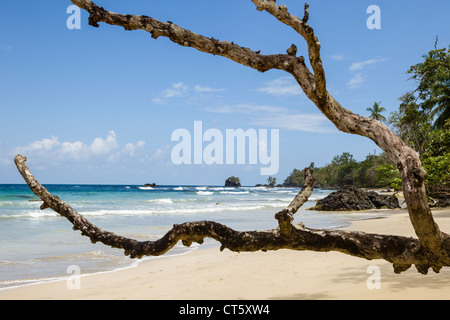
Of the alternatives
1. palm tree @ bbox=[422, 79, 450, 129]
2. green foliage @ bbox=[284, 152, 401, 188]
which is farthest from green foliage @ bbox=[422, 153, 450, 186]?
green foliage @ bbox=[284, 152, 401, 188]

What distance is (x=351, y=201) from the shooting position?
30.0 m

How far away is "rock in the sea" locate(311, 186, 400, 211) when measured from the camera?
96.4 ft

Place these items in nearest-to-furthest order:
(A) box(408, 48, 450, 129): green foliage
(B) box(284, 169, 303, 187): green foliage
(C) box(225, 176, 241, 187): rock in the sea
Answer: (A) box(408, 48, 450, 129): green foliage, (C) box(225, 176, 241, 187): rock in the sea, (B) box(284, 169, 303, 187): green foliage

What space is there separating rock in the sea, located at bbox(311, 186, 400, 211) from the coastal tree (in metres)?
26.7

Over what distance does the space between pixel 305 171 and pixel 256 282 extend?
3.40 metres

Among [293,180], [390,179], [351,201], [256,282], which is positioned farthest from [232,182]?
[256,282]

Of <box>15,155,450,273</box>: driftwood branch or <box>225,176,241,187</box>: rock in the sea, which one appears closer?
<box>15,155,450,273</box>: driftwood branch

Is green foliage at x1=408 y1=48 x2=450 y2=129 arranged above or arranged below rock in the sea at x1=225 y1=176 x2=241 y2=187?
above

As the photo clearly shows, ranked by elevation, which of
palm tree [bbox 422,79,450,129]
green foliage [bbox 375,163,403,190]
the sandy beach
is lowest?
the sandy beach

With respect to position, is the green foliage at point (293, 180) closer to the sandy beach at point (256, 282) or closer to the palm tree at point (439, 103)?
the palm tree at point (439, 103)

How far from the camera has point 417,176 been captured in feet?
8.97

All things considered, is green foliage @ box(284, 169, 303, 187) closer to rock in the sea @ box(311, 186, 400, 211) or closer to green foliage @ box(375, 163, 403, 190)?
rock in the sea @ box(311, 186, 400, 211)

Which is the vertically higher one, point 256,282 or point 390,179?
point 390,179

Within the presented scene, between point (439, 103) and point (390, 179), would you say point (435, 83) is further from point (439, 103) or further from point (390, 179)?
point (390, 179)
